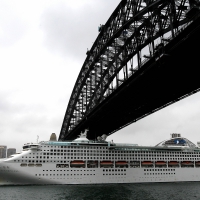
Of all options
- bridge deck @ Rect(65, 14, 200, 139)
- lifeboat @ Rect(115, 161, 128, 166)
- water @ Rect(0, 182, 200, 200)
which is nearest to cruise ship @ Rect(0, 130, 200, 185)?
lifeboat @ Rect(115, 161, 128, 166)

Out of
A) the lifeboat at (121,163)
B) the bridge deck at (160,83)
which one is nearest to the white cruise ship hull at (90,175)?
the lifeboat at (121,163)

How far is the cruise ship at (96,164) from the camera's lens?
3522cm

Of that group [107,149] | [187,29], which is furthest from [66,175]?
[187,29]

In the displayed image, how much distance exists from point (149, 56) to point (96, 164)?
24.8 m

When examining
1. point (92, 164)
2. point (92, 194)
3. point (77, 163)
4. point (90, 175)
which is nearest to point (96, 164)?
point (92, 164)

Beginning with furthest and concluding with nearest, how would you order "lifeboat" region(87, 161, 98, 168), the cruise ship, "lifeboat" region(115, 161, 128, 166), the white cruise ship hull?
"lifeboat" region(115, 161, 128, 166), "lifeboat" region(87, 161, 98, 168), the cruise ship, the white cruise ship hull

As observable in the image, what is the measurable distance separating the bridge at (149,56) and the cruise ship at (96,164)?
6.39m

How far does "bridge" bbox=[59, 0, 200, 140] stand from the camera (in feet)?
63.6

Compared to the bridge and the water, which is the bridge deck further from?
the water

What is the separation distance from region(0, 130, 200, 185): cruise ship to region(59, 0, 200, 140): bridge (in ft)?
21.0

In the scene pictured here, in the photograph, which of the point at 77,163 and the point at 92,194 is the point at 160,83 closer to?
the point at 92,194

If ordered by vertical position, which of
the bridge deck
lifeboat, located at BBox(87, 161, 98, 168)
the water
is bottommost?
the water

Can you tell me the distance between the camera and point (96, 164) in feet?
135

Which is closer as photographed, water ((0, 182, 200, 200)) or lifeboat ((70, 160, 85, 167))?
water ((0, 182, 200, 200))
